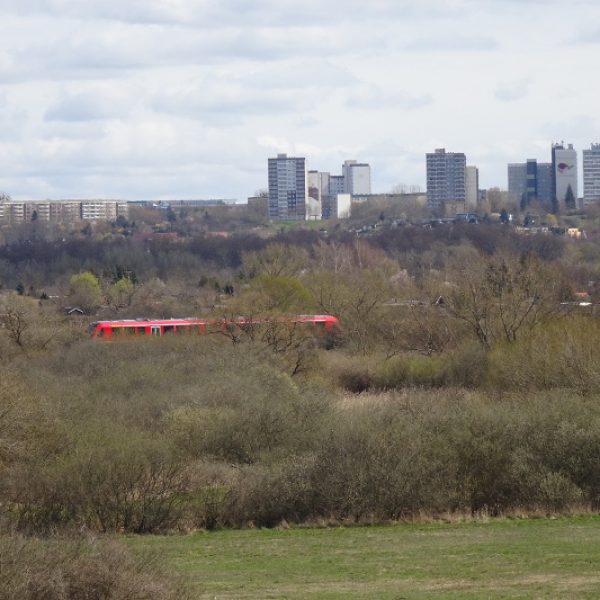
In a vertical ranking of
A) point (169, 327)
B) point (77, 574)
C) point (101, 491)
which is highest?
point (77, 574)

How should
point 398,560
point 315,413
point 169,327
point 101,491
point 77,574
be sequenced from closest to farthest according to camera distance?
point 77,574
point 398,560
point 101,491
point 315,413
point 169,327

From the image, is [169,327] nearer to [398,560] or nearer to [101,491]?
[101,491]

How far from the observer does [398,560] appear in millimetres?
21719

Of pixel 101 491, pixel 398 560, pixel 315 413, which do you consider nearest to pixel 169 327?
pixel 315 413

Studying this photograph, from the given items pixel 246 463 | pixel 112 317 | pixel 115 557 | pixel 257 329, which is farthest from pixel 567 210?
pixel 115 557

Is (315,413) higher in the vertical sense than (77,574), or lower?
lower

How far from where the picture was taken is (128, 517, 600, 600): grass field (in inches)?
744

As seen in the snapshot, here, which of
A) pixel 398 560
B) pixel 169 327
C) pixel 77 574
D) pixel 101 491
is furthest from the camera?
pixel 169 327

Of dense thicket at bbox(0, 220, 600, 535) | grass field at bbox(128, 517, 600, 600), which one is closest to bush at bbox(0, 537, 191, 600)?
grass field at bbox(128, 517, 600, 600)

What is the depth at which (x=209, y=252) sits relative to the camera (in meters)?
131

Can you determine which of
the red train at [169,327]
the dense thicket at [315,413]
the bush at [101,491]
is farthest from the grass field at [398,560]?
the red train at [169,327]

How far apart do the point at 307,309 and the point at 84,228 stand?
11285 centimetres

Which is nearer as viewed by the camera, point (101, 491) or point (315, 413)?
point (101, 491)

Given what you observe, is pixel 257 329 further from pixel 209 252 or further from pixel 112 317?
pixel 209 252
